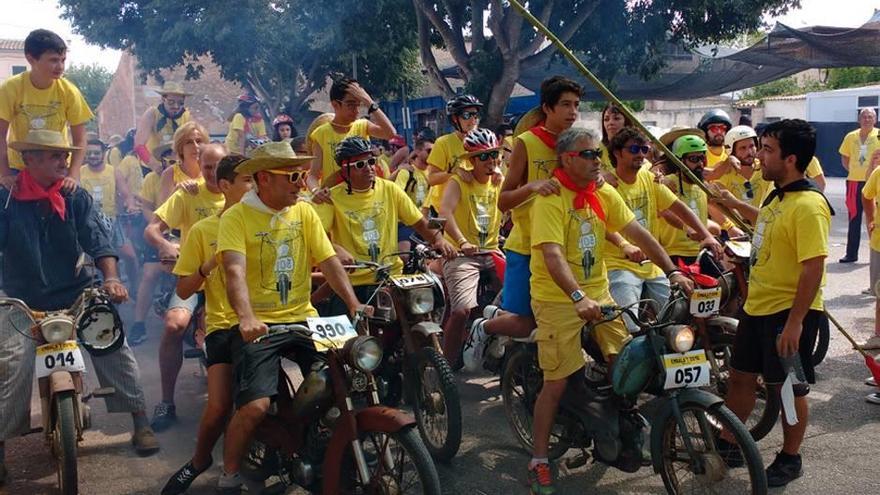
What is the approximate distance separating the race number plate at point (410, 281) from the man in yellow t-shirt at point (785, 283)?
1840mm

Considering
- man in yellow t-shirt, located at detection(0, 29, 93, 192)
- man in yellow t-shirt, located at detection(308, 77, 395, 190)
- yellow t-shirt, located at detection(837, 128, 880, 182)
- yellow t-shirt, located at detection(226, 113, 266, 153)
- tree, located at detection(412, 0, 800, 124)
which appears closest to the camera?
man in yellow t-shirt, located at detection(0, 29, 93, 192)

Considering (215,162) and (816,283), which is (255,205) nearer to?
(215,162)

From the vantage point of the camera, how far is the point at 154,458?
532 cm

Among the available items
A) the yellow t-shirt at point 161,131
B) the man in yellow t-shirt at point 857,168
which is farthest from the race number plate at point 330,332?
the man in yellow t-shirt at point 857,168

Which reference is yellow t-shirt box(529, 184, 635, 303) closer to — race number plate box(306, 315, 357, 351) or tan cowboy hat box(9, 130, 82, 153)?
race number plate box(306, 315, 357, 351)

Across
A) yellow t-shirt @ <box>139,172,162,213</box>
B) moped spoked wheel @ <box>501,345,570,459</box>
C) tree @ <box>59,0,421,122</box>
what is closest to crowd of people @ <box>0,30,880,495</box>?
moped spoked wheel @ <box>501,345,570,459</box>

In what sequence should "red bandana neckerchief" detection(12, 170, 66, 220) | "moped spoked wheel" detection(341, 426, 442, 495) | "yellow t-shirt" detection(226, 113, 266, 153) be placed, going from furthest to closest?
"yellow t-shirt" detection(226, 113, 266, 153), "red bandana neckerchief" detection(12, 170, 66, 220), "moped spoked wheel" detection(341, 426, 442, 495)

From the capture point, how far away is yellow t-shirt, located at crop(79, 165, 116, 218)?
35.6 feet

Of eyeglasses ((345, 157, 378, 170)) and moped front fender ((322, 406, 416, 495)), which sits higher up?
eyeglasses ((345, 157, 378, 170))

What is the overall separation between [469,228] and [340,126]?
1.52m

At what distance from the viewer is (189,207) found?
6355 millimetres

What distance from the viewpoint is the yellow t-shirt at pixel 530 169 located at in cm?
526

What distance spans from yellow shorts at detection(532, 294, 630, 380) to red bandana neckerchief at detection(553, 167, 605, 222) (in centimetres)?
54

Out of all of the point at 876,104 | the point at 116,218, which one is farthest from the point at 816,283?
the point at 876,104
